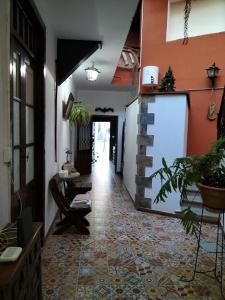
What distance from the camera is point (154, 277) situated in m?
2.32

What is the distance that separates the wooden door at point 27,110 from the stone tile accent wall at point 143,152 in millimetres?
1995

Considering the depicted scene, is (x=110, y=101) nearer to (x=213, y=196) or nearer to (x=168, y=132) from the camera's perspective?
(x=168, y=132)

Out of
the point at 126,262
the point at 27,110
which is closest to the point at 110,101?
the point at 27,110

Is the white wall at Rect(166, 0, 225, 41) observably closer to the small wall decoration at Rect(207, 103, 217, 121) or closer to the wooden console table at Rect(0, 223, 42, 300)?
the small wall decoration at Rect(207, 103, 217, 121)

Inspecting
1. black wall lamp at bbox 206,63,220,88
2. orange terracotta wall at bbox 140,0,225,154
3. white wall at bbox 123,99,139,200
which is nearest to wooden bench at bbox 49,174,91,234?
white wall at bbox 123,99,139,200

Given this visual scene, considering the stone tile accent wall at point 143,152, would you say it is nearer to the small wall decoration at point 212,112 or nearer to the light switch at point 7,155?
the small wall decoration at point 212,112

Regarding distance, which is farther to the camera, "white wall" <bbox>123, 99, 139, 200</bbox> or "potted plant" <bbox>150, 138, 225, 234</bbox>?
"white wall" <bbox>123, 99, 139, 200</bbox>

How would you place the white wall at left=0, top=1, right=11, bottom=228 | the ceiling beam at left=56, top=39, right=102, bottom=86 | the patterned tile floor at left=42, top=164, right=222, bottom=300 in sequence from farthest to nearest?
the ceiling beam at left=56, top=39, right=102, bottom=86 → the patterned tile floor at left=42, top=164, right=222, bottom=300 → the white wall at left=0, top=1, right=11, bottom=228

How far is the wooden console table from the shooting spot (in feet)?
3.38

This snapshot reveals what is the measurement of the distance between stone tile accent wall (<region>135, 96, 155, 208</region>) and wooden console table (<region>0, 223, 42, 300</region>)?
2824 millimetres

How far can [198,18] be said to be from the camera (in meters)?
4.95

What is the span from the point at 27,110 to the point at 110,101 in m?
6.06

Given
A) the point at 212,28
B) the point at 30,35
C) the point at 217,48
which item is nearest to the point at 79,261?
the point at 30,35

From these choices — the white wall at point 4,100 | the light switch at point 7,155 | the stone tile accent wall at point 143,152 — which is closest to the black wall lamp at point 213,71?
the stone tile accent wall at point 143,152
